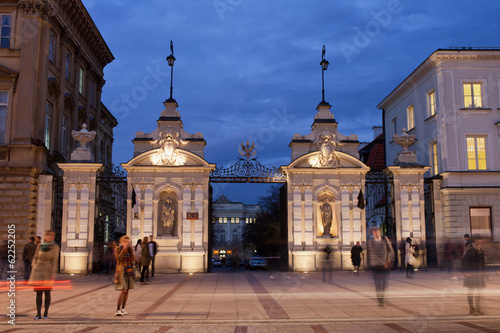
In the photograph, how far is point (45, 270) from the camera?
1220cm

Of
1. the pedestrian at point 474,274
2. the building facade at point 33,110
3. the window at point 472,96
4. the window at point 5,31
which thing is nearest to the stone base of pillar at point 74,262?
the building facade at point 33,110

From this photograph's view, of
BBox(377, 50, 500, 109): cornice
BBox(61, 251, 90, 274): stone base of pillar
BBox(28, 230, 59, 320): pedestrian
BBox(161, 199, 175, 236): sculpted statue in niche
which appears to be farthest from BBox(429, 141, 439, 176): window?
BBox(28, 230, 59, 320): pedestrian

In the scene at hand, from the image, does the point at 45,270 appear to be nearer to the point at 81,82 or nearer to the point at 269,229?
the point at 81,82

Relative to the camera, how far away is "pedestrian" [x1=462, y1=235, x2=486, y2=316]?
12273mm

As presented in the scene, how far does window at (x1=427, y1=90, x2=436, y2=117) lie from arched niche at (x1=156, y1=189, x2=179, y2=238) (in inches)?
667

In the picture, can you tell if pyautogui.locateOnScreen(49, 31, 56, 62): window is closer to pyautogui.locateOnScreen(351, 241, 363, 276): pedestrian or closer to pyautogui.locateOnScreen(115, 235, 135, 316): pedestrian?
pyautogui.locateOnScreen(351, 241, 363, 276): pedestrian

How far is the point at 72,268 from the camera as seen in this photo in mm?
26234

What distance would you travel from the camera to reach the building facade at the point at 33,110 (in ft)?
86.5

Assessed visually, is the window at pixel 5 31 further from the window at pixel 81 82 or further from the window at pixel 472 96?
the window at pixel 472 96

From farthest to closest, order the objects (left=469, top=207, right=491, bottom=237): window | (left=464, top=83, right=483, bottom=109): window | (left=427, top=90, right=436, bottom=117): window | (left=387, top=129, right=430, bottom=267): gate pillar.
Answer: (left=427, top=90, right=436, bottom=117): window
(left=464, top=83, right=483, bottom=109): window
(left=469, top=207, right=491, bottom=237): window
(left=387, top=129, right=430, bottom=267): gate pillar

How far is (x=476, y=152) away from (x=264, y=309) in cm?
2223

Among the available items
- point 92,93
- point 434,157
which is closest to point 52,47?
point 92,93

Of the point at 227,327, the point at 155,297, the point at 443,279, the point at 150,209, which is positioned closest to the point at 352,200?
the point at 443,279

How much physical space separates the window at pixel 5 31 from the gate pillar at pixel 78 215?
24.9 ft
